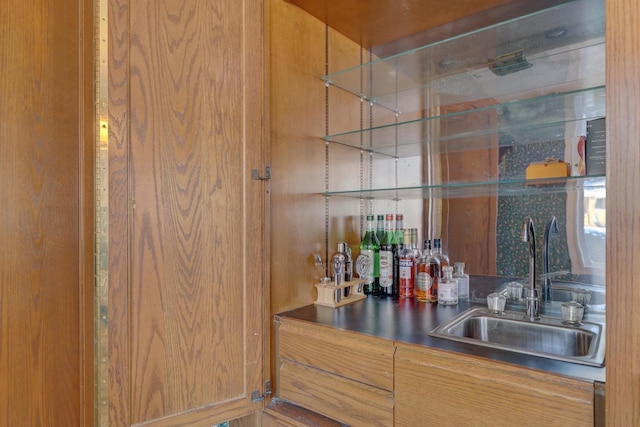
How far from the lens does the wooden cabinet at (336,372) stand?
102 cm

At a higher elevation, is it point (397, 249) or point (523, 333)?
point (397, 249)

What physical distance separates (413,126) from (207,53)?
0.98 meters

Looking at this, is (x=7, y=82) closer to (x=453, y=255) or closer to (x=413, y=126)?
(x=413, y=126)

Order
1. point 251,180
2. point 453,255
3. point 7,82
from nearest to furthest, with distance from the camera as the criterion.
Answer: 1. point 7,82
2. point 251,180
3. point 453,255

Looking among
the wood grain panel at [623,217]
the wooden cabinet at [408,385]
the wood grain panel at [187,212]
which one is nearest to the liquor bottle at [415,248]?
the wooden cabinet at [408,385]

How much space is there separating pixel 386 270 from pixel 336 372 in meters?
0.62

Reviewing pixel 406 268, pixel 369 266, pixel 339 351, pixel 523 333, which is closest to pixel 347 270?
pixel 369 266

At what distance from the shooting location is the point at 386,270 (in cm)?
163

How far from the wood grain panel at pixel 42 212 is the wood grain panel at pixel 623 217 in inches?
46.8

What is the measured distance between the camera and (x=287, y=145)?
139 centimetres

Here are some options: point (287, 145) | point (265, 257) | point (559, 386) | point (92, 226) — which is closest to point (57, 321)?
point (92, 226)

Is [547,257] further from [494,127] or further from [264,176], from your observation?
[264,176]

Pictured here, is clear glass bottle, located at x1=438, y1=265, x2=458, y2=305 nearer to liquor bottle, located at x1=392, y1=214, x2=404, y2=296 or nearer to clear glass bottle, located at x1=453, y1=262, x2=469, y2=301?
clear glass bottle, located at x1=453, y1=262, x2=469, y2=301

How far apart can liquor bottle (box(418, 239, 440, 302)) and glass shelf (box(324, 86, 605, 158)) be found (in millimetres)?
532
